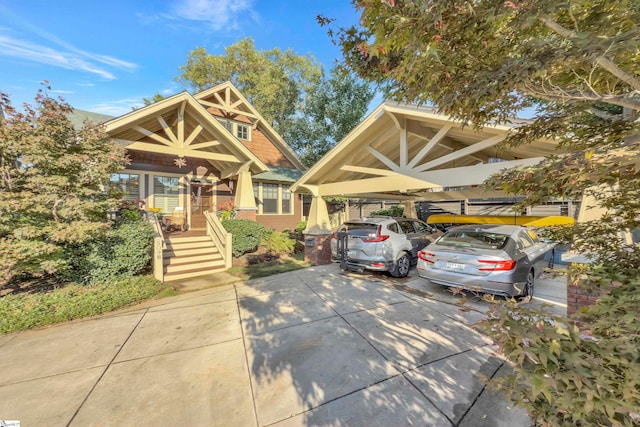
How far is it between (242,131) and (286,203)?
4698mm

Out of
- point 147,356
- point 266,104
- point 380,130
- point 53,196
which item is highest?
point 266,104

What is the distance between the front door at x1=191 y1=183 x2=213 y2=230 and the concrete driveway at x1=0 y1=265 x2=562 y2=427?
7012 millimetres

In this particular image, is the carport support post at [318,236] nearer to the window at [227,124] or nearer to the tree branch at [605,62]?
the tree branch at [605,62]

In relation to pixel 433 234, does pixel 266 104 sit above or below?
above

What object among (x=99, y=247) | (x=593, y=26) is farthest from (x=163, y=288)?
(x=593, y=26)

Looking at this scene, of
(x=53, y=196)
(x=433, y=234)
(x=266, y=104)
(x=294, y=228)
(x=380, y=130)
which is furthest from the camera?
(x=266, y=104)

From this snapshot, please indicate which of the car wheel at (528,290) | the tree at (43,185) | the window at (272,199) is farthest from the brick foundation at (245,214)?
the car wheel at (528,290)

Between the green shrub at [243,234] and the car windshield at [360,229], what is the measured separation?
4061mm

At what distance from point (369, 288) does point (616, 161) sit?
5.05 m

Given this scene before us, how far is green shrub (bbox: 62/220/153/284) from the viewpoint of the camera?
19.3ft

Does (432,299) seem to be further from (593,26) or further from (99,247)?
(99,247)

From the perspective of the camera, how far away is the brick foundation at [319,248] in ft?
28.7

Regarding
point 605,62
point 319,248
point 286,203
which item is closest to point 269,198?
point 286,203

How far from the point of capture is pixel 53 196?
5223 mm
